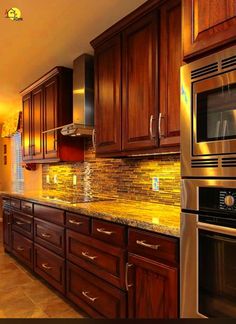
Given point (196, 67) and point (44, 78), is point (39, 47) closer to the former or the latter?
point (44, 78)

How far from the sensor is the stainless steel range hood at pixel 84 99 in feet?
9.76

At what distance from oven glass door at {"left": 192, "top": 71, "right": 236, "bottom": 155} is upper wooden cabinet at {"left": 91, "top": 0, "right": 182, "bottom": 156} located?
0.60 meters

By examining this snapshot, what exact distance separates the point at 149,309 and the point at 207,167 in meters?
0.95

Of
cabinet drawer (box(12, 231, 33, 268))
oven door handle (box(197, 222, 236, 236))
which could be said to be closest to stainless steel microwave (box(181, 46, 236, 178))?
oven door handle (box(197, 222, 236, 236))

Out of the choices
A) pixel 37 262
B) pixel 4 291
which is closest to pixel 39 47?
pixel 37 262

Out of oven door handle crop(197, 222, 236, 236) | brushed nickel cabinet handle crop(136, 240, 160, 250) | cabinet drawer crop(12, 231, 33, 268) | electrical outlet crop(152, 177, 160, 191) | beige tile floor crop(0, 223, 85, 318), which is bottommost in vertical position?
beige tile floor crop(0, 223, 85, 318)

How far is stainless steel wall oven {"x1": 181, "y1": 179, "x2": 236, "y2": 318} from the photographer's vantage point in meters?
1.13

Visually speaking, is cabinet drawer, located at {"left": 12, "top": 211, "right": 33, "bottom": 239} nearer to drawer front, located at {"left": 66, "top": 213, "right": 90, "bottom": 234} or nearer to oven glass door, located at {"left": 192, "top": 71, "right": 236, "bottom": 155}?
drawer front, located at {"left": 66, "top": 213, "right": 90, "bottom": 234}

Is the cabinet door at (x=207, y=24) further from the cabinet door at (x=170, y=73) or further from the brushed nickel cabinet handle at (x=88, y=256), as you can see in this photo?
the brushed nickel cabinet handle at (x=88, y=256)

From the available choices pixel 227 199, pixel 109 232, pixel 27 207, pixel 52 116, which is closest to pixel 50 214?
pixel 27 207

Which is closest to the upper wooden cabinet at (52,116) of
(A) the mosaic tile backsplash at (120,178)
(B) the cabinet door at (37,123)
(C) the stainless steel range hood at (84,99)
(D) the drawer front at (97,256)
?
(B) the cabinet door at (37,123)

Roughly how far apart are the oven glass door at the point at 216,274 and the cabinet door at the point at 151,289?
0.24m

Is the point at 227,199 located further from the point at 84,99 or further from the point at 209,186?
the point at 84,99

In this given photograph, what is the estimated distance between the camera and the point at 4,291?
2.87 meters
